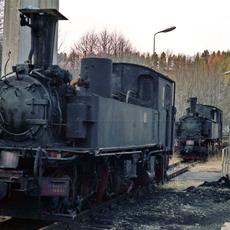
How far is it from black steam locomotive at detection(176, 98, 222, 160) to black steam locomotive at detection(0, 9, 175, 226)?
17597 millimetres

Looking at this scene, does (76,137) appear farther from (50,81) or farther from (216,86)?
(216,86)

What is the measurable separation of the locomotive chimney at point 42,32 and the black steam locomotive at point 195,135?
62.6 feet

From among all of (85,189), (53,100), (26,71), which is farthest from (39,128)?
(85,189)

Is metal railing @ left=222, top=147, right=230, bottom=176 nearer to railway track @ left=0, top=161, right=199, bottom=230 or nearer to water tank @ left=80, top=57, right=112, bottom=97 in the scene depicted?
railway track @ left=0, top=161, right=199, bottom=230

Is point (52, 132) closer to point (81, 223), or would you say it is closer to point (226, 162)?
point (81, 223)

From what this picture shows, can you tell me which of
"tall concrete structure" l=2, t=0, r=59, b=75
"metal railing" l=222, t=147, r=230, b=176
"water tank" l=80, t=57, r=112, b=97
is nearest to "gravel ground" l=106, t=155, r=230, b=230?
"metal railing" l=222, t=147, r=230, b=176

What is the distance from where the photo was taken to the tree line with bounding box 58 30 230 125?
2055 inches

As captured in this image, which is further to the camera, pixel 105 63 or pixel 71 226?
pixel 105 63

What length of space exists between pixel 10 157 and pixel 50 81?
1416 mm

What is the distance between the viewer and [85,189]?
30.2 ft

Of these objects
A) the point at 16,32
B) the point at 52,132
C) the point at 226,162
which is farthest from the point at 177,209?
the point at 16,32

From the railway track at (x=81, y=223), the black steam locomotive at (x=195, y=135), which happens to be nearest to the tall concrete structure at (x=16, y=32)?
the railway track at (x=81, y=223)

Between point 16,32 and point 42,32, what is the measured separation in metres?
6.22

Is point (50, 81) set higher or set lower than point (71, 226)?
higher
